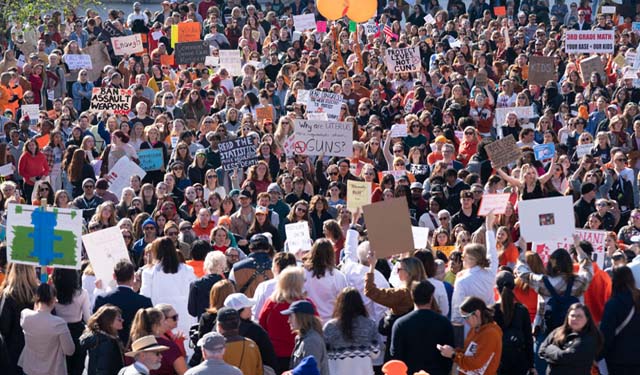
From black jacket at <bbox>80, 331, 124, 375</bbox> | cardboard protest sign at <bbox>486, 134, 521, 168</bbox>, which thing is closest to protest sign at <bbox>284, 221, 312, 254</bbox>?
cardboard protest sign at <bbox>486, 134, 521, 168</bbox>

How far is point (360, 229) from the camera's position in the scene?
16812mm

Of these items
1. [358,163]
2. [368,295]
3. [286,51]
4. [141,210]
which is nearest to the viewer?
[368,295]

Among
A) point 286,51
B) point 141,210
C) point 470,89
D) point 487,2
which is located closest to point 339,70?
point 470,89

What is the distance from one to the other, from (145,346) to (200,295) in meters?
2.28

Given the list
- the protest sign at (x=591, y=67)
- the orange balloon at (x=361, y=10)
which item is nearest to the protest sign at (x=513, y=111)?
the protest sign at (x=591, y=67)

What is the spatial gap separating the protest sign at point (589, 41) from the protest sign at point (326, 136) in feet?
27.5

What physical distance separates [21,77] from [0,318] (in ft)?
46.4

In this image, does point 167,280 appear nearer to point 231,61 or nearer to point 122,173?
point 122,173

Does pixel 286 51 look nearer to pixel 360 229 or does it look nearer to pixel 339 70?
pixel 339 70

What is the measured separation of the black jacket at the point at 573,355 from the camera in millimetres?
11148

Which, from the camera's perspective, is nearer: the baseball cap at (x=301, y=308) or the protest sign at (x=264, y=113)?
the baseball cap at (x=301, y=308)

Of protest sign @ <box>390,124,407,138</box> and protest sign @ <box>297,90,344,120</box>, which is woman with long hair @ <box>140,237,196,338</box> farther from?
protest sign @ <box>297,90,344,120</box>

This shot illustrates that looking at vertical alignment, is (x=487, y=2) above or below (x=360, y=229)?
above

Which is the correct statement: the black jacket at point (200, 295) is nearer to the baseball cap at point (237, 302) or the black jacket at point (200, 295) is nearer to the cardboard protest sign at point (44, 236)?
the cardboard protest sign at point (44, 236)
